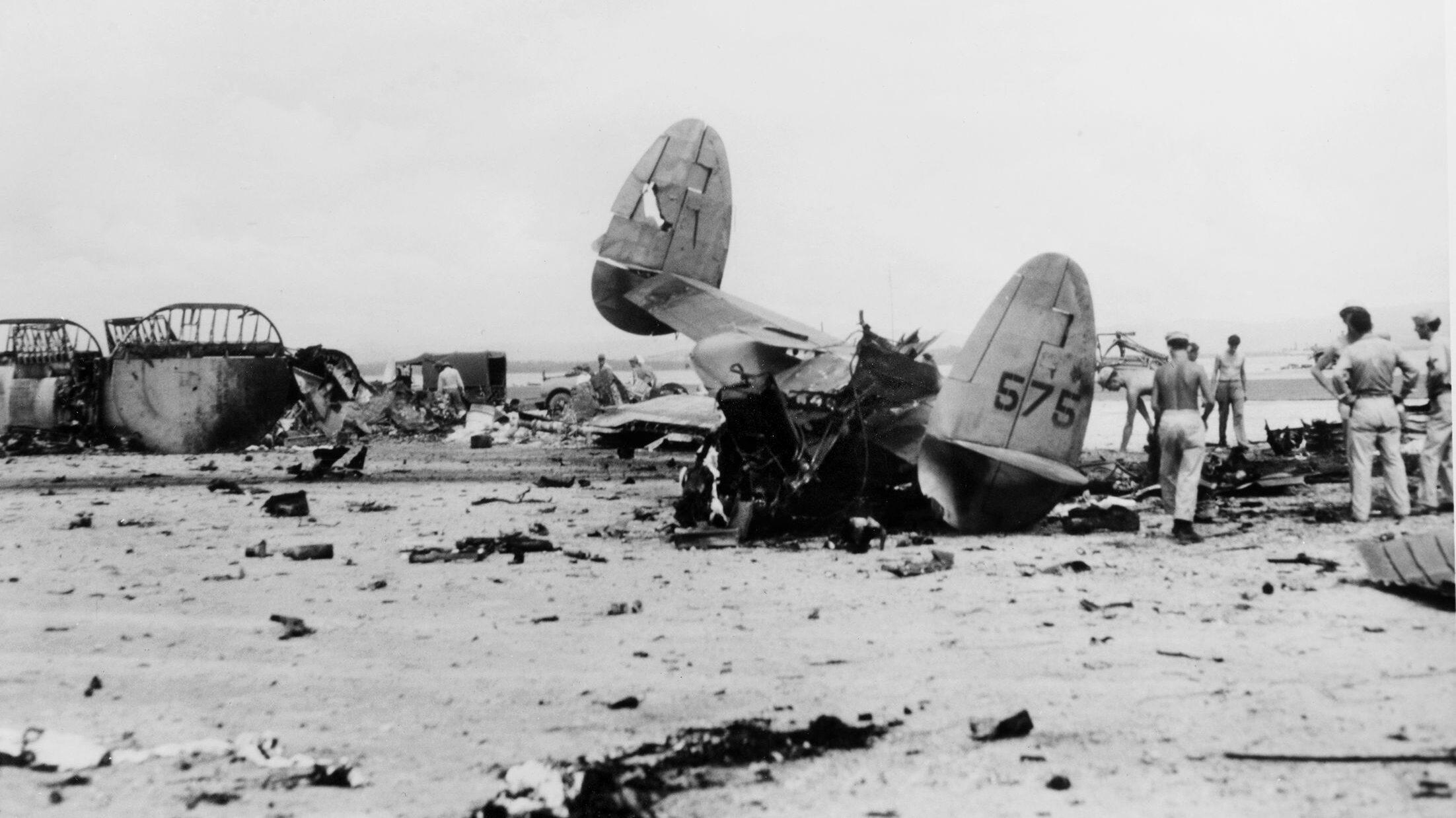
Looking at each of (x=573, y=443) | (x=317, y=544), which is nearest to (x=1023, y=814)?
(x=317, y=544)

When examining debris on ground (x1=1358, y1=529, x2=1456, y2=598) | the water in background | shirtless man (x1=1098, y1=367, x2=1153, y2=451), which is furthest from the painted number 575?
shirtless man (x1=1098, y1=367, x2=1153, y2=451)

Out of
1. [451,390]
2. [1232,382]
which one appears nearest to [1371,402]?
[1232,382]

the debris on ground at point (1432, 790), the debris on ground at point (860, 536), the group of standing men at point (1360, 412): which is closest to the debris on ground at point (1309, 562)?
the group of standing men at point (1360, 412)

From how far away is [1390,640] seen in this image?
4.15 m

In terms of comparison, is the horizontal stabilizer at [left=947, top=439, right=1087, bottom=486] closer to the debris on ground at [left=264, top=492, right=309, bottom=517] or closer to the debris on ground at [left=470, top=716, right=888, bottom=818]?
the debris on ground at [left=470, top=716, right=888, bottom=818]

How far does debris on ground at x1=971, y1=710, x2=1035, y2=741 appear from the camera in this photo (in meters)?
3.32

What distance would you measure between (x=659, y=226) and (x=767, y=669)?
8.80 meters

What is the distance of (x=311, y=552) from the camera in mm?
6715

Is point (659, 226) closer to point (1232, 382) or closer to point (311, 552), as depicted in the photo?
point (311, 552)

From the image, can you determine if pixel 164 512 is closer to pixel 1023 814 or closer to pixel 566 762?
pixel 566 762

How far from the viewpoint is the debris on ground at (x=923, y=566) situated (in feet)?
19.6

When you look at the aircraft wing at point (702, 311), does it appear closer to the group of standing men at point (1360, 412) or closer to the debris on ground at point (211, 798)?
the group of standing men at point (1360, 412)

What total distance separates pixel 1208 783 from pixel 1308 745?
1.64 ft

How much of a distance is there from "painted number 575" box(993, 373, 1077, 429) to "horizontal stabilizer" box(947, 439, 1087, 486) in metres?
0.30
